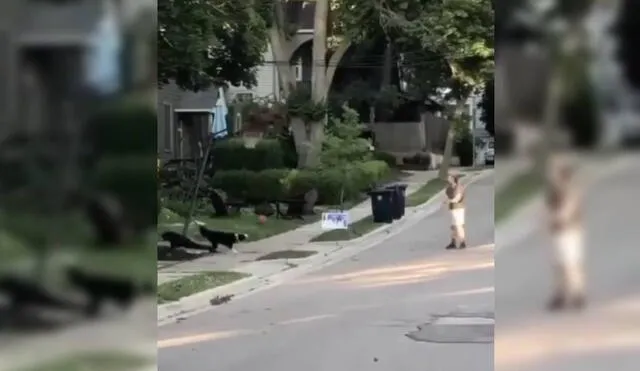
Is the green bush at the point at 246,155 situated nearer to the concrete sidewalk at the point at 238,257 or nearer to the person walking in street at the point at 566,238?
the concrete sidewalk at the point at 238,257

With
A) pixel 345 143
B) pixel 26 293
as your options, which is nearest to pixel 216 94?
pixel 345 143

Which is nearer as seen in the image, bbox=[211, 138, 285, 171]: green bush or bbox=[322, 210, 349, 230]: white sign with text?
bbox=[211, 138, 285, 171]: green bush

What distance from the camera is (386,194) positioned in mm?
5691

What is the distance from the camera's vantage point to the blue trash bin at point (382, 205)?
5.62 metres

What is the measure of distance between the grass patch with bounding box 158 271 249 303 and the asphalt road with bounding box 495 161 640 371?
445 centimetres

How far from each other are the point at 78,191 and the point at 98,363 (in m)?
0.44

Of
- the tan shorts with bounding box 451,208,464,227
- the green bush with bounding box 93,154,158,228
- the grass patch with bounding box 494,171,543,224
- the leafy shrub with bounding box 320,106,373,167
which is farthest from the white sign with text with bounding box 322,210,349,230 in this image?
the grass patch with bounding box 494,171,543,224

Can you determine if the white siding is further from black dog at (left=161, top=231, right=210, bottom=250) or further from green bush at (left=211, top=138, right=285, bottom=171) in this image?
black dog at (left=161, top=231, right=210, bottom=250)

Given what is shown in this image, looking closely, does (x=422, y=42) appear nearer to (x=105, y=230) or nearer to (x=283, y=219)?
(x=283, y=219)

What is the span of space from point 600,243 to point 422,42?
8.96ft

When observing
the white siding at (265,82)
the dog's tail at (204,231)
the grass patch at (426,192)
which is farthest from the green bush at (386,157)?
the dog's tail at (204,231)

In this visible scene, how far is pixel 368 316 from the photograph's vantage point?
15.7ft

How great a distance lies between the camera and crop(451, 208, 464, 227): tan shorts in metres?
4.56

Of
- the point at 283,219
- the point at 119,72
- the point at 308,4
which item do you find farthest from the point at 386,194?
the point at 119,72
